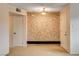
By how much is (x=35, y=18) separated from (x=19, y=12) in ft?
8.27

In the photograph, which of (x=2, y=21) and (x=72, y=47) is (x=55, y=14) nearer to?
(x=72, y=47)

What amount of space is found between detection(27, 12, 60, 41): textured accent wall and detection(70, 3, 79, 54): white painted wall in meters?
4.10

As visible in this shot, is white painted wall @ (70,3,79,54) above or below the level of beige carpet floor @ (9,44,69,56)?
above

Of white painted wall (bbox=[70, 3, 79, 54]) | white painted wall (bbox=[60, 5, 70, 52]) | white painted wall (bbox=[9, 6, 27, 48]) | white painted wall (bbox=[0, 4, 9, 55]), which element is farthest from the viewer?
white painted wall (bbox=[9, 6, 27, 48])

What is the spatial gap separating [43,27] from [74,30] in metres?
4.28

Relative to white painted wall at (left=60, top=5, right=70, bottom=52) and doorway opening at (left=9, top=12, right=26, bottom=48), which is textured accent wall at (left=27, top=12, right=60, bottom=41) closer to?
doorway opening at (left=9, top=12, right=26, bottom=48)

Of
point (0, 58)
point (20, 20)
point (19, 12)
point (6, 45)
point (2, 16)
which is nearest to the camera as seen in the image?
point (0, 58)

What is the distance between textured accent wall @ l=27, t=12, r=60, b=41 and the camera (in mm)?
10383

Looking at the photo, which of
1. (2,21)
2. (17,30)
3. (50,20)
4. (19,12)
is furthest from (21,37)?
(2,21)

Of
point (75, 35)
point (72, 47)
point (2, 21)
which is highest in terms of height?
point (2, 21)

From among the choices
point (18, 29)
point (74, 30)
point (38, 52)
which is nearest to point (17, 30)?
point (18, 29)

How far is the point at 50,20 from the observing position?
34.1 feet

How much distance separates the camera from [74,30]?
6.34 meters

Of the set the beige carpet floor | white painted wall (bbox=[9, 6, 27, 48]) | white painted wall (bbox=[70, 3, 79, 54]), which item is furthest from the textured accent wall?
white painted wall (bbox=[70, 3, 79, 54])
